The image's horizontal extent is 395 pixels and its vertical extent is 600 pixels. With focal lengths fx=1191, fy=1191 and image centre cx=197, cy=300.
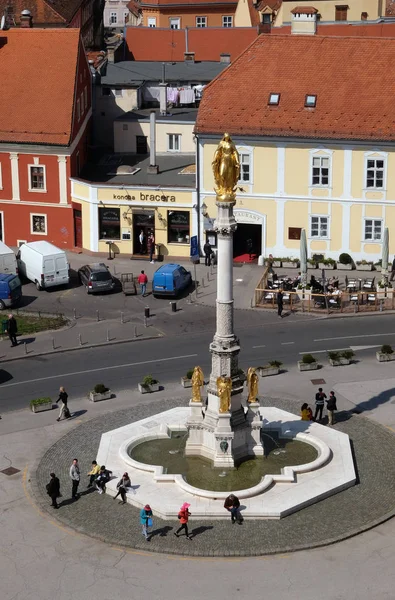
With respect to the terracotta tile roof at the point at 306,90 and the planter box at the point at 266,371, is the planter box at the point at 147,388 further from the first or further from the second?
Answer: the terracotta tile roof at the point at 306,90

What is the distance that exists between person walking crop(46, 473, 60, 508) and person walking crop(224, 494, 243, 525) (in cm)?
623

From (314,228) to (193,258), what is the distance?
25.7 feet

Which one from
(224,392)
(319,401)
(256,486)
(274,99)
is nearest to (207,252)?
(274,99)

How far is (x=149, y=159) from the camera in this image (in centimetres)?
8181

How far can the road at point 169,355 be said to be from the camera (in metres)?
56.3

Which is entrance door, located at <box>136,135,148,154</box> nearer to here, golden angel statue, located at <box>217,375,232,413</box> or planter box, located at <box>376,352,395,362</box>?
planter box, located at <box>376,352,395,362</box>

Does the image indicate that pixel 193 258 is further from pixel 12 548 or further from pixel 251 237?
pixel 12 548

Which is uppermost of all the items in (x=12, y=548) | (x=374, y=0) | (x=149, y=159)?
(x=374, y=0)

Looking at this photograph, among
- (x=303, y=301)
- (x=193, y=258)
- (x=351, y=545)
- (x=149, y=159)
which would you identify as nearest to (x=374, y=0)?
(x=149, y=159)

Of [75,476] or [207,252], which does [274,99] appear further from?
[75,476]

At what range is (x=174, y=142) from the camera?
8275cm

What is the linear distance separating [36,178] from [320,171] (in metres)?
19.1

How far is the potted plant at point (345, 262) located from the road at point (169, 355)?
8249 millimetres

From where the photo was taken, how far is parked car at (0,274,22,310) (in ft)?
222
